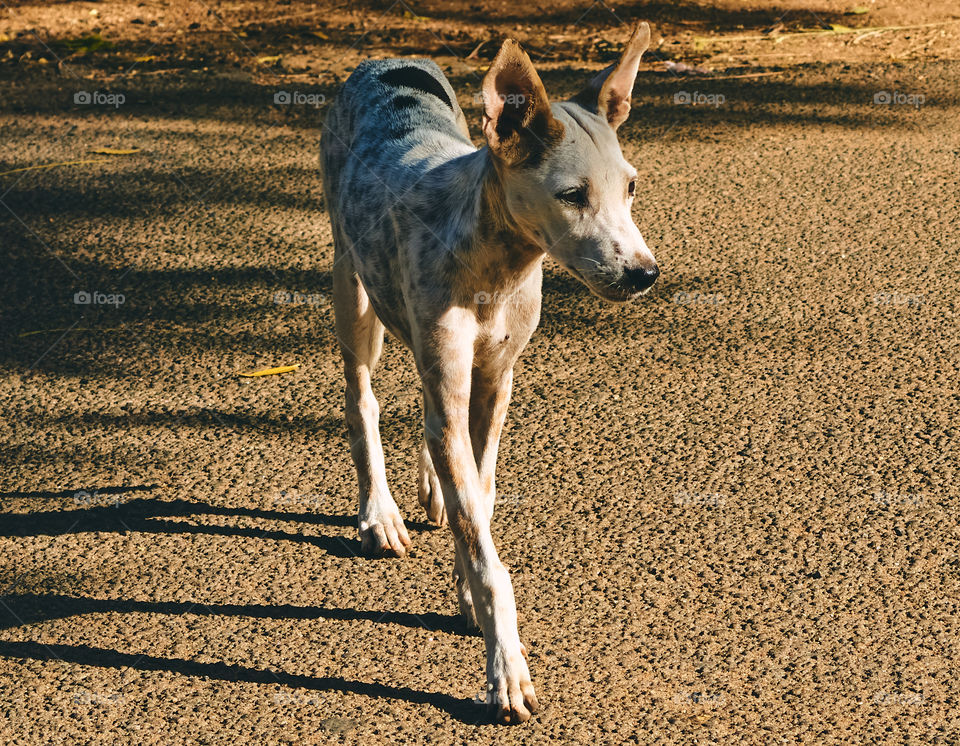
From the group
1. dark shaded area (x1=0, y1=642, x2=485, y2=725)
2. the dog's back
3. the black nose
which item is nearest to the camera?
the black nose

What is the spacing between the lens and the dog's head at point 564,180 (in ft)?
9.98

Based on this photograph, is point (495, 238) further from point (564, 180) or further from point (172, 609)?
point (172, 609)

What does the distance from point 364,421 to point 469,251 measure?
46.5 inches

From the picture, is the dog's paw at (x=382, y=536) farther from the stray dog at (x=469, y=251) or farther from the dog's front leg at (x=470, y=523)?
the dog's front leg at (x=470, y=523)

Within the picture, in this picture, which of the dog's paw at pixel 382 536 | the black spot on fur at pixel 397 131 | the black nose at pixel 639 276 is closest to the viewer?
the black nose at pixel 639 276

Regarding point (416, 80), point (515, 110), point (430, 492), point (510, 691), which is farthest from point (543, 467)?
point (515, 110)

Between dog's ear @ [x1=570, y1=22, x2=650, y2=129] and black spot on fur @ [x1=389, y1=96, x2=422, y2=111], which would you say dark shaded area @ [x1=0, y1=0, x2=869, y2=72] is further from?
dog's ear @ [x1=570, y1=22, x2=650, y2=129]

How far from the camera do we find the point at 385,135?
4172 mm

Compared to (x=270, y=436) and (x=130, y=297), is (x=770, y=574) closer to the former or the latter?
(x=270, y=436)

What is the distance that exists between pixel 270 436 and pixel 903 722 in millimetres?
2872

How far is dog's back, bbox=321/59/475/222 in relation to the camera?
12.9 feet

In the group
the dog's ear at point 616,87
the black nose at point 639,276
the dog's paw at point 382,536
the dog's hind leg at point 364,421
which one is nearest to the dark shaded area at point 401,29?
the dog's hind leg at point 364,421

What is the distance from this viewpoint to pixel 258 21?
9930 millimetres

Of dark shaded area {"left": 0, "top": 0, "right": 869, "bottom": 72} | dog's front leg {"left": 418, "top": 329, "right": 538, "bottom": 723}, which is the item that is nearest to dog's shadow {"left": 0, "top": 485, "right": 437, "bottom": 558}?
dog's front leg {"left": 418, "top": 329, "right": 538, "bottom": 723}
